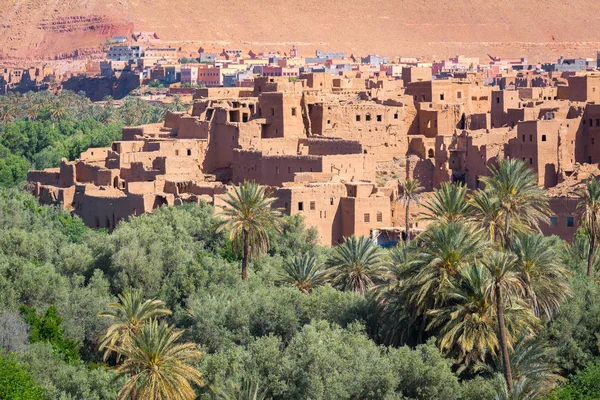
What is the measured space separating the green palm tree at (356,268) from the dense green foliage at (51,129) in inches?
1405

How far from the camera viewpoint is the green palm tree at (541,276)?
30688 mm

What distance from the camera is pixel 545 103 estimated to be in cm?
5047

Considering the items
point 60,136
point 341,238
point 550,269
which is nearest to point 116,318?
point 550,269

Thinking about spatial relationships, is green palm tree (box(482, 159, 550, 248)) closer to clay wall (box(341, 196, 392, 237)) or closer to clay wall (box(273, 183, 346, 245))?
clay wall (box(341, 196, 392, 237))

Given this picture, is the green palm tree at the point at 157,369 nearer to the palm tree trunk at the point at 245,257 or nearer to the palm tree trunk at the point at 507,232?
the palm tree trunk at the point at 507,232

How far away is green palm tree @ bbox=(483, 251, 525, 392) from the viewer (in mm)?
27281

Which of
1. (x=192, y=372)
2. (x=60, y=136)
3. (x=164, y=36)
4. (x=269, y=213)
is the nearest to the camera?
(x=192, y=372)

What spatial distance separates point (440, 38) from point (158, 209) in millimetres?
142900

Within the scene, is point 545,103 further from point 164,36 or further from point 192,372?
point 164,36

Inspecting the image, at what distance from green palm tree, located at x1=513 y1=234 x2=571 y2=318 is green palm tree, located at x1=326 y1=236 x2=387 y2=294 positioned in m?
4.48

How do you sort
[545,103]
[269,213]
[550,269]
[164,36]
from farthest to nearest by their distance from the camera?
[164,36] < [545,103] < [269,213] < [550,269]

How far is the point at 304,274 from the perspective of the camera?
35.4 metres

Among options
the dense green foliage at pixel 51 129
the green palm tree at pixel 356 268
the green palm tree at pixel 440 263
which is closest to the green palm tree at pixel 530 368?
the green palm tree at pixel 440 263

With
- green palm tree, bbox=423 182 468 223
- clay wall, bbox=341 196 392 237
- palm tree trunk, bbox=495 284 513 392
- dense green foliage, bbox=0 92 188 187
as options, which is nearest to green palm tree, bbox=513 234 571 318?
green palm tree, bbox=423 182 468 223
